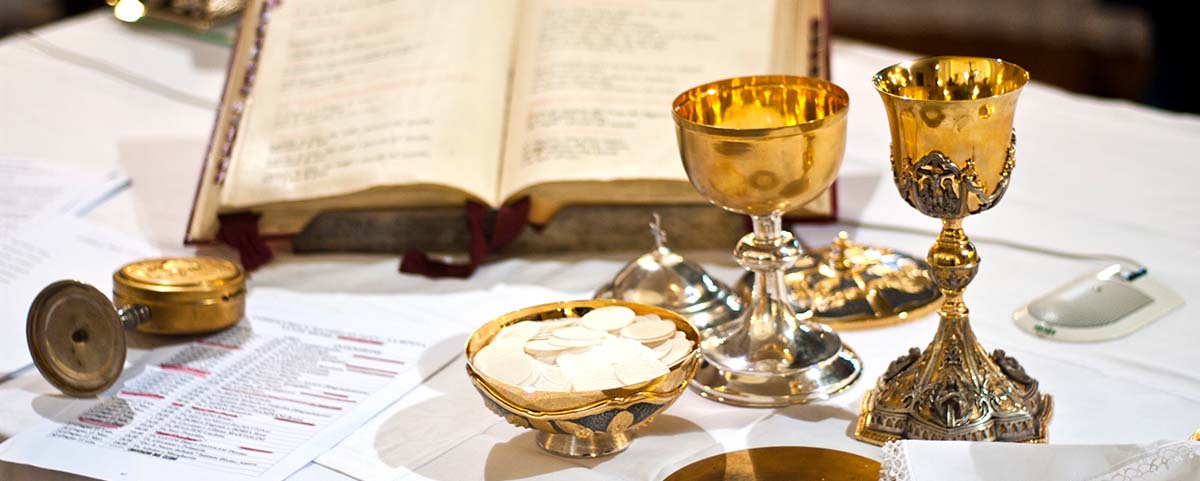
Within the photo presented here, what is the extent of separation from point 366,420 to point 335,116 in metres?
0.50

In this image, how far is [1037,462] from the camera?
2.64 ft

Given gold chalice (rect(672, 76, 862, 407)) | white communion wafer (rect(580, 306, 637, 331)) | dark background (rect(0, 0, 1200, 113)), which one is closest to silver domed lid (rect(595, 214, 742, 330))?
gold chalice (rect(672, 76, 862, 407))

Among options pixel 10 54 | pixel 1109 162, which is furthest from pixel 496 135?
pixel 10 54

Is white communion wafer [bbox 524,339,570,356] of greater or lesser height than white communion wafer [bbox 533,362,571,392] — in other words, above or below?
above

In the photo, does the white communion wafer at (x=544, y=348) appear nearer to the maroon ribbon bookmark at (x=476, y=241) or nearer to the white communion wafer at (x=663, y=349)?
the white communion wafer at (x=663, y=349)

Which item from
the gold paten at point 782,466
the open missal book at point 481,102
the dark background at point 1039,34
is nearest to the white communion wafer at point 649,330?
the gold paten at point 782,466

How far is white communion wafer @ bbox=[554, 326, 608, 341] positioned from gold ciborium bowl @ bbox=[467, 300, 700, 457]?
0.21 feet

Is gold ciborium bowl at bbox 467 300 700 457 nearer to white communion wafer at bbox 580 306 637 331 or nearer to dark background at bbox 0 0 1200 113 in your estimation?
white communion wafer at bbox 580 306 637 331

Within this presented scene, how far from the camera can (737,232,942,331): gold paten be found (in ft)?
3.73

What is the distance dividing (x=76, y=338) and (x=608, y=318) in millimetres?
463

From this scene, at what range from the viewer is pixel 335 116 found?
140cm

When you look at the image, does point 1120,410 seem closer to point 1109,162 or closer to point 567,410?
point 567,410

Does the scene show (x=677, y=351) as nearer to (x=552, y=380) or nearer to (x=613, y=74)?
(x=552, y=380)

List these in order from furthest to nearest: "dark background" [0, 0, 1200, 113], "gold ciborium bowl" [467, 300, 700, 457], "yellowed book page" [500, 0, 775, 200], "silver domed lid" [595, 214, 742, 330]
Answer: "dark background" [0, 0, 1200, 113]
"yellowed book page" [500, 0, 775, 200]
"silver domed lid" [595, 214, 742, 330]
"gold ciborium bowl" [467, 300, 700, 457]
